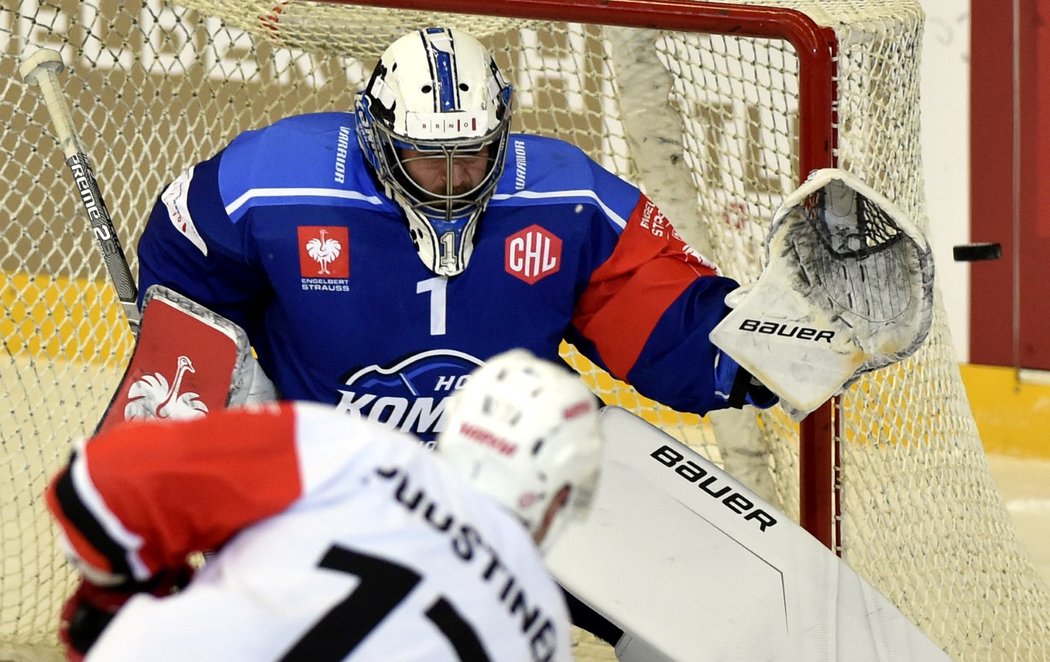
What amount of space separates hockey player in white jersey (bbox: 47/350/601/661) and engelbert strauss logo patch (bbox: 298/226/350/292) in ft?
2.93

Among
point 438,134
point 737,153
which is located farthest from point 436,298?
point 737,153

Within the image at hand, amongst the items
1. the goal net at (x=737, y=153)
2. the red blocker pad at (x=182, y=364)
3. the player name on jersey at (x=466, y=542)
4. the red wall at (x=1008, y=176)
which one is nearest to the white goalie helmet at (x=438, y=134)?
the goal net at (x=737, y=153)

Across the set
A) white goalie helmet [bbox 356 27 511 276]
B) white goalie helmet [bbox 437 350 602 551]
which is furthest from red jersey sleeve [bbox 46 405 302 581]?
white goalie helmet [bbox 356 27 511 276]

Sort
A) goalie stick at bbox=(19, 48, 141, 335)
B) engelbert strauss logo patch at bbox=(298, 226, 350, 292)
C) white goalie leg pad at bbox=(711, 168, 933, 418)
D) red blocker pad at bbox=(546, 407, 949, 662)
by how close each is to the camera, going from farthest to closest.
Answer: goalie stick at bbox=(19, 48, 141, 335) < engelbert strauss logo patch at bbox=(298, 226, 350, 292) < red blocker pad at bbox=(546, 407, 949, 662) < white goalie leg pad at bbox=(711, 168, 933, 418)

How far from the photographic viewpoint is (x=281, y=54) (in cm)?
326

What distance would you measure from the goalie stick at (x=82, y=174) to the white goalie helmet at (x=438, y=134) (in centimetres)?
53

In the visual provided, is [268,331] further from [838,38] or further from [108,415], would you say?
[838,38]

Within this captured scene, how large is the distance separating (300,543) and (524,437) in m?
0.22

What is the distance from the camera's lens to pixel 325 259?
225 centimetres

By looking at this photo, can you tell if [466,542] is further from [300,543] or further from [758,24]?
[758,24]

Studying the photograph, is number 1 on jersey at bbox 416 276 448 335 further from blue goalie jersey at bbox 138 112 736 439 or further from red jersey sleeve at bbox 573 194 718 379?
red jersey sleeve at bbox 573 194 718 379

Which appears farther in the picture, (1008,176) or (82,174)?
(1008,176)

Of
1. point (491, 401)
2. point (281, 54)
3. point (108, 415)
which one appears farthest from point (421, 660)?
point (281, 54)

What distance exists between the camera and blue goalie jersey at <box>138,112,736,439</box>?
7.41 feet
